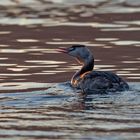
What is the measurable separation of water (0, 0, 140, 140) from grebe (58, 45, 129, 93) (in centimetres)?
26

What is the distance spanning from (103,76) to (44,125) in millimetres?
4062

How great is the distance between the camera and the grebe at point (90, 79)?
55.8 ft

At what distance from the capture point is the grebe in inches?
670

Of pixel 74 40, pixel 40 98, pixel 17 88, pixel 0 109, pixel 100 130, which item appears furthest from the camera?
pixel 74 40

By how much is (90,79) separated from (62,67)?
8.12 feet

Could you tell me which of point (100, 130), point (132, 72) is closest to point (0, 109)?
point (100, 130)

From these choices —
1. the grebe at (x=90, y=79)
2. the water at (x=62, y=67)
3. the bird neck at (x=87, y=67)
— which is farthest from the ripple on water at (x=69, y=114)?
the bird neck at (x=87, y=67)

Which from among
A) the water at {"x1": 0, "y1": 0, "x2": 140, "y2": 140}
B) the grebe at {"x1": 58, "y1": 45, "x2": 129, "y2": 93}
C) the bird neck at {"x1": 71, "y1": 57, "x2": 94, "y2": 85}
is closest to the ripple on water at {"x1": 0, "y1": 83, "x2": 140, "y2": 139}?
the water at {"x1": 0, "y1": 0, "x2": 140, "y2": 140}

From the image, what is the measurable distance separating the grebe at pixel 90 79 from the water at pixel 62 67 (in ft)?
0.86

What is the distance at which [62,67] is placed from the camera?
20.0 m

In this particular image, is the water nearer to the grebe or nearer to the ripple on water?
the ripple on water

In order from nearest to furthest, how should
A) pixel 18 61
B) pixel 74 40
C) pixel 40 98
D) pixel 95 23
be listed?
1. pixel 40 98
2. pixel 18 61
3. pixel 74 40
4. pixel 95 23

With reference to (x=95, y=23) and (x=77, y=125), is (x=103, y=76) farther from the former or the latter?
→ (x=95, y=23)

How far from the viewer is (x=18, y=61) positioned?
68.2 ft
